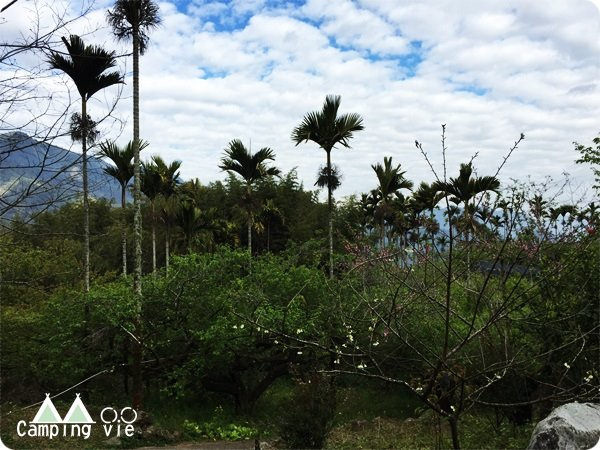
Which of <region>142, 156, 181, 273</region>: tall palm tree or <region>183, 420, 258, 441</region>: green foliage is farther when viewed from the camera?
<region>142, 156, 181, 273</region>: tall palm tree

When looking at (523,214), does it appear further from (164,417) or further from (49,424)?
(164,417)

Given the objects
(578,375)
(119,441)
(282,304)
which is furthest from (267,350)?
(578,375)

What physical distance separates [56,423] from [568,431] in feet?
21.5

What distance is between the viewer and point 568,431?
458cm

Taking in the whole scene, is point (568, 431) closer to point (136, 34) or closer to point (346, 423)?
point (346, 423)

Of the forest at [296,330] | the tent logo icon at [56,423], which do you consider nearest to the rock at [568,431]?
the forest at [296,330]

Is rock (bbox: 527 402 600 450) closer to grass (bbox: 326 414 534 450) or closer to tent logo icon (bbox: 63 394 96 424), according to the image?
grass (bbox: 326 414 534 450)

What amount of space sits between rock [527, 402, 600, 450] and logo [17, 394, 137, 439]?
524 centimetres

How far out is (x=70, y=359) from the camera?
10812mm

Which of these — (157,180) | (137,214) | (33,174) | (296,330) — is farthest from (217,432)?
(157,180)

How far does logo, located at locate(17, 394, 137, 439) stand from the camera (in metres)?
6.82

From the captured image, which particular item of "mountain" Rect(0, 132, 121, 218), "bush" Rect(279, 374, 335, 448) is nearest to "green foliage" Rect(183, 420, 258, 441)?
"bush" Rect(279, 374, 335, 448)

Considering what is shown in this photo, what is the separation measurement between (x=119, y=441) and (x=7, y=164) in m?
6.32

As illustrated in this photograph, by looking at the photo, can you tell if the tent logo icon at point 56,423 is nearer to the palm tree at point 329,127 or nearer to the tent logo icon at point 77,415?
the tent logo icon at point 77,415
